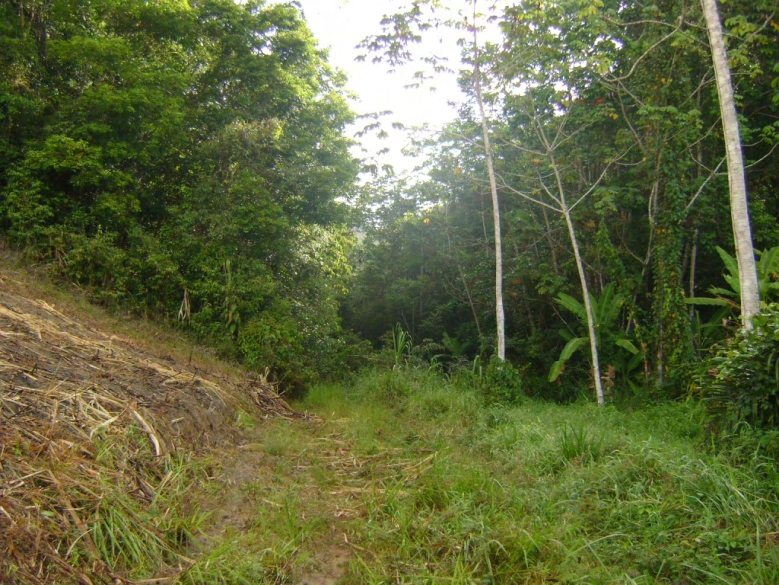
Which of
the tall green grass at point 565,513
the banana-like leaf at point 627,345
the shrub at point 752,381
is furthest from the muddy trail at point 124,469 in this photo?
the banana-like leaf at point 627,345

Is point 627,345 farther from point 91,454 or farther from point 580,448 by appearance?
point 91,454

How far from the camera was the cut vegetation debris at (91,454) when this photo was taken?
2.97m

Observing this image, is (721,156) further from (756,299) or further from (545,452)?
(545,452)

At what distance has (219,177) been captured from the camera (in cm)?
1198

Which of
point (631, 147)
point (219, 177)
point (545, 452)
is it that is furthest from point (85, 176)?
point (631, 147)

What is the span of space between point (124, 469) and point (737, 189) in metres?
6.40

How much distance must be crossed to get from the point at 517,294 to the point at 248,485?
10740 mm

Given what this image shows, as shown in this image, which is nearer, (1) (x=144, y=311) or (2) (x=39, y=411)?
Result: (2) (x=39, y=411)

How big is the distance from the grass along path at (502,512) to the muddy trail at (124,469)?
5 cm

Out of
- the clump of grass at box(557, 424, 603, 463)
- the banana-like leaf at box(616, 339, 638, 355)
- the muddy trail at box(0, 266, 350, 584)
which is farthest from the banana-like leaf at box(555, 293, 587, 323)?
the muddy trail at box(0, 266, 350, 584)

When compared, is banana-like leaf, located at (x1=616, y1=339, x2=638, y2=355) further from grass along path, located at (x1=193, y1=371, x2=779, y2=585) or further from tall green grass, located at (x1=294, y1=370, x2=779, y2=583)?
tall green grass, located at (x1=294, y1=370, x2=779, y2=583)

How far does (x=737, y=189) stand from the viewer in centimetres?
600

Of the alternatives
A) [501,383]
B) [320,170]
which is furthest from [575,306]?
[320,170]

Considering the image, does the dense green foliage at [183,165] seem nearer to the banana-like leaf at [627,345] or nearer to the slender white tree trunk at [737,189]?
the banana-like leaf at [627,345]
